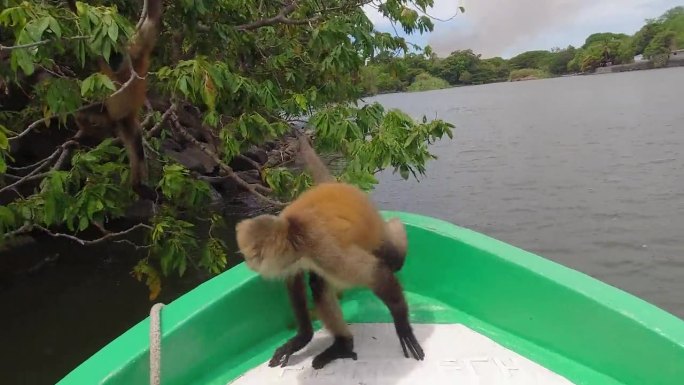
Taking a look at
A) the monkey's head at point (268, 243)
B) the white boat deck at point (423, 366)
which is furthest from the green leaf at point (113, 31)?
the white boat deck at point (423, 366)

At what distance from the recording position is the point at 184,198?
5.28 metres

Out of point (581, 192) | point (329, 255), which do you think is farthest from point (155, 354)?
point (581, 192)

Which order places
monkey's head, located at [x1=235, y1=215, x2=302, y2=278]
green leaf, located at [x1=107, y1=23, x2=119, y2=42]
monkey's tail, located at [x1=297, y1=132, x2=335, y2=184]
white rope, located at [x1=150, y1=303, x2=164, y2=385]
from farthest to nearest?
monkey's tail, located at [x1=297, y1=132, x2=335, y2=184]
green leaf, located at [x1=107, y1=23, x2=119, y2=42]
white rope, located at [x1=150, y1=303, x2=164, y2=385]
monkey's head, located at [x1=235, y1=215, x2=302, y2=278]

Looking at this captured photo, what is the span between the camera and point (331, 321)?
279cm

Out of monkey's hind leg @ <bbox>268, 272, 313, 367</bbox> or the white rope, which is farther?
monkey's hind leg @ <bbox>268, 272, 313, 367</bbox>

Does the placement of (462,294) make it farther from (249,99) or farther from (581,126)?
(581,126)

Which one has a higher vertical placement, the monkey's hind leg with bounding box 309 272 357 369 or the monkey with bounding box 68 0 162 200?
the monkey with bounding box 68 0 162 200

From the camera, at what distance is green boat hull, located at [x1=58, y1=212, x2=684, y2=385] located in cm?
239

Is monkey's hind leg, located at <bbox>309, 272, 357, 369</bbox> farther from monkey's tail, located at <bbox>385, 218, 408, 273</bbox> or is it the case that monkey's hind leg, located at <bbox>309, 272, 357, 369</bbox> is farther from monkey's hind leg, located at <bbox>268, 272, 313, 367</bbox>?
monkey's tail, located at <bbox>385, 218, 408, 273</bbox>

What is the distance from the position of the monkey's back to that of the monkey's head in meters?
0.15

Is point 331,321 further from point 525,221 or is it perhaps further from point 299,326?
point 525,221

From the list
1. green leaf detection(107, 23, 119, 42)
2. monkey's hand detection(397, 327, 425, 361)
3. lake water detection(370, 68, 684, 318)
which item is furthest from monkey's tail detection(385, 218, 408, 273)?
lake water detection(370, 68, 684, 318)

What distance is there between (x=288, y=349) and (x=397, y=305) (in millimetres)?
605

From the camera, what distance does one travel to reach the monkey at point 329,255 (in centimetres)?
219
